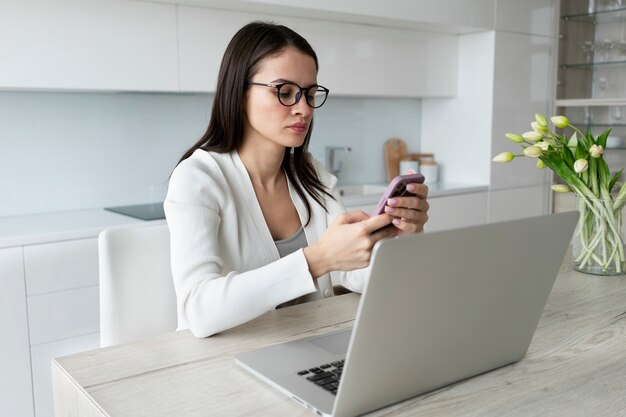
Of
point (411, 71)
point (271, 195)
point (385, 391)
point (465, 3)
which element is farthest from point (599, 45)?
point (385, 391)

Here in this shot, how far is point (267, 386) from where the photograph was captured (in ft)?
2.97

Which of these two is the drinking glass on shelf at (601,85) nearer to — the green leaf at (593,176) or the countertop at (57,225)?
the green leaf at (593,176)

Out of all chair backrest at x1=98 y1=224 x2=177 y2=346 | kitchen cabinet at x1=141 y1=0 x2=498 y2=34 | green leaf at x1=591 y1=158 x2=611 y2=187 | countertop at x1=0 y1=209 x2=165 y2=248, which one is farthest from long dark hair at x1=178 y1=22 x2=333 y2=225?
kitchen cabinet at x1=141 y1=0 x2=498 y2=34

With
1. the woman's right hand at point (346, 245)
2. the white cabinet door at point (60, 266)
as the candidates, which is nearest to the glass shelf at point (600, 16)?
the white cabinet door at point (60, 266)

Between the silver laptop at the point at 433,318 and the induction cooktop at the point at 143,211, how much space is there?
176 centimetres

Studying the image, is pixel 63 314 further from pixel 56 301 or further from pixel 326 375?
pixel 326 375

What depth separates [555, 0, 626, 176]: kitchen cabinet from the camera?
3.84 m

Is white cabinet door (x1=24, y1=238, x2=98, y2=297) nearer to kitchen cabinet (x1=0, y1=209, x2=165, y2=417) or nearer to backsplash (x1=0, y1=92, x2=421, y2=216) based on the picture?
kitchen cabinet (x1=0, y1=209, x2=165, y2=417)

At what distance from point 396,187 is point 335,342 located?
0.94 ft

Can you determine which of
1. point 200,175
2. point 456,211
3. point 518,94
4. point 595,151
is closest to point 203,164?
point 200,175

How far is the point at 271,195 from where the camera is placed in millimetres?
1606

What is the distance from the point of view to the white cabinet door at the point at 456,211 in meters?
3.57

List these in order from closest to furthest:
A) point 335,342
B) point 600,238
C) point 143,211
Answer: point 335,342, point 600,238, point 143,211

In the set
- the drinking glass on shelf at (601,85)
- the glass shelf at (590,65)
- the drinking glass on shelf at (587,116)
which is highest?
the glass shelf at (590,65)
